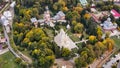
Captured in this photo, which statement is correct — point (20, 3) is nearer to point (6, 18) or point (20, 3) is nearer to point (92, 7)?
point (6, 18)

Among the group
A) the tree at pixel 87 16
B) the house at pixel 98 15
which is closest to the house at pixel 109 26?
the house at pixel 98 15

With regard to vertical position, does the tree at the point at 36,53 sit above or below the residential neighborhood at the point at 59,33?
below

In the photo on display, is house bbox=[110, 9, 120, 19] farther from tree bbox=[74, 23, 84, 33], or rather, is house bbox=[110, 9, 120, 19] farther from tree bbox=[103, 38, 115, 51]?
tree bbox=[103, 38, 115, 51]

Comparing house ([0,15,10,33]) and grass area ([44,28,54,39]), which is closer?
grass area ([44,28,54,39])

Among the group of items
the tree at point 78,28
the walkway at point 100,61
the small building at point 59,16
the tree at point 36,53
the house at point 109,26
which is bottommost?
the tree at point 36,53

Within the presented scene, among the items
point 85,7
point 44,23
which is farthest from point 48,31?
point 85,7

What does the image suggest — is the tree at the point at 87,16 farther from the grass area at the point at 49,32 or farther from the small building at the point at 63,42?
the small building at the point at 63,42

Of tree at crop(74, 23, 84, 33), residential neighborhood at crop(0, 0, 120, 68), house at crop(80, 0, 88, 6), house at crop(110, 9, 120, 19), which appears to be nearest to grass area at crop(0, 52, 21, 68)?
residential neighborhood at crop(0, 0, 120, 68)

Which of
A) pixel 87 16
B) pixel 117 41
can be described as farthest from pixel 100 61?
pixel 87 16
